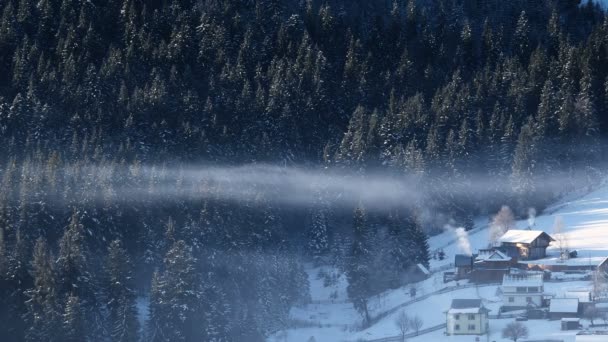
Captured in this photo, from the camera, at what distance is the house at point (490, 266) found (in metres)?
82.5

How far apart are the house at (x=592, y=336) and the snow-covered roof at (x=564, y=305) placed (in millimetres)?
3193

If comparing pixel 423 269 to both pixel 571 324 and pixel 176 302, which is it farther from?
pixel 176 302

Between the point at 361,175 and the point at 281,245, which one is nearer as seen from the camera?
the point at 281,245

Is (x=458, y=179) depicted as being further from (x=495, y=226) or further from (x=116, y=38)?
(x=116, y=38)

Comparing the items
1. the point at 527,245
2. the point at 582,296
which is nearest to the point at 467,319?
the point at 582,296

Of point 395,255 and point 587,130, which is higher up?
point 587,130

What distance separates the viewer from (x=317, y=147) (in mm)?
98938

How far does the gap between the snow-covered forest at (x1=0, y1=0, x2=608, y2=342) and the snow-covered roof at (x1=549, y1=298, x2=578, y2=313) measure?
11966 millimetres

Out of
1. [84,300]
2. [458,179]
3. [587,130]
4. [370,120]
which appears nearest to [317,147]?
[370,120]

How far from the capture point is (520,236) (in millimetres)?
85750

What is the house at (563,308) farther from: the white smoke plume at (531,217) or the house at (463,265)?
the white smoke plume at (531,217)

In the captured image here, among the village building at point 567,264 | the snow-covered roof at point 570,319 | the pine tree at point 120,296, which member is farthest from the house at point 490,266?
the pine tree at point 120,296

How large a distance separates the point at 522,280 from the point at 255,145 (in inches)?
994

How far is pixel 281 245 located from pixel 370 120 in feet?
53.9
